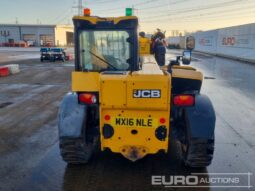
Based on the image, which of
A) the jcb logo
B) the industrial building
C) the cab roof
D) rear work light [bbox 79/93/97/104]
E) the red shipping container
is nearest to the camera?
the jcb logo

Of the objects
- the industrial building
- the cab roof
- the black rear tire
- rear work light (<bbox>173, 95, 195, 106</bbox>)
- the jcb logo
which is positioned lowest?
the black rear tire

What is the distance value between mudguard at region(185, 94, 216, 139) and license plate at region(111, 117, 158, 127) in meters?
0.64

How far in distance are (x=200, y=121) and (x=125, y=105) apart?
129 centimetres

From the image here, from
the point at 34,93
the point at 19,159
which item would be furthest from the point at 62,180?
the point at 34,93

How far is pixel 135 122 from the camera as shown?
3904 mm

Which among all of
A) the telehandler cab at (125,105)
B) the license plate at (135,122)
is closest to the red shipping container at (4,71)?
the telehandler cab at (125,105)

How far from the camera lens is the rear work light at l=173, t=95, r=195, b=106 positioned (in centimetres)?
394

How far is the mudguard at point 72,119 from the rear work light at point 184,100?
151 centimetres

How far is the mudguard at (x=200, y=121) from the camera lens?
411 centimetres

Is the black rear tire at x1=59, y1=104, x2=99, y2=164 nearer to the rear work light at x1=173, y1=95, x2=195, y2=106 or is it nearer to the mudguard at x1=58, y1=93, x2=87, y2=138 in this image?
the mudguard at x1=58, y1=93, x2=87, y2=138

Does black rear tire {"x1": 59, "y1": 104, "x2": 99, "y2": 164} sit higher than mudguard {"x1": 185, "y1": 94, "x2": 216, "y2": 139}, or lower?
lower

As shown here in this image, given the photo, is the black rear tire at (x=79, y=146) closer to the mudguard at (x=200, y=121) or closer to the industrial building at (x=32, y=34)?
the mudguard at (x=200, y=121)

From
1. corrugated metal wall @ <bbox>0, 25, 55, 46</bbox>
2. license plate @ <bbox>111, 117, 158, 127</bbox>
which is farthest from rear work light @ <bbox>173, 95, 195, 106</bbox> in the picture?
corrugated metal wall @ <bbox>0, 25, 55, 46</bbox>

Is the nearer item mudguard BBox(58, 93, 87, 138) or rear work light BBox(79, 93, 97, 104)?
rear work light BBox(79, 93, 97, 104)
